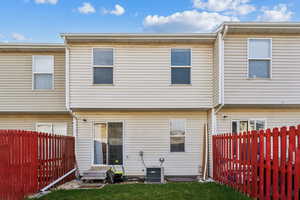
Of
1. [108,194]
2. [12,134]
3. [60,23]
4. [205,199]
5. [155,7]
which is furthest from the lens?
[60,23]

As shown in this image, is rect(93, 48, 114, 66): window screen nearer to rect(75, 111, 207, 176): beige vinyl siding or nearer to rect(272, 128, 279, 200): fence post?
rect(75, 111, 207, 176): beige vinyl siding

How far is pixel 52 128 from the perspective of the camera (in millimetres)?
9742

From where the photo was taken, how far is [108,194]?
620cm

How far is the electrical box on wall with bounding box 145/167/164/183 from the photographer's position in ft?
26.1

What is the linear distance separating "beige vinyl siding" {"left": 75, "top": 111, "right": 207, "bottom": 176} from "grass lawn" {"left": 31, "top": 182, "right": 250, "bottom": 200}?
178 centimetres

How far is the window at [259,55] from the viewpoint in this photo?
26.8ft

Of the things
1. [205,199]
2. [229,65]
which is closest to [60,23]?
Result: [229,65]

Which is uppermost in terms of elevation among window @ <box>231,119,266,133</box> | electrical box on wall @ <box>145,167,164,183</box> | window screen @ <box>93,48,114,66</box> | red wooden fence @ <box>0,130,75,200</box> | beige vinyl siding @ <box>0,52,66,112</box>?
window screen @ <box>93,48,114,66</box>

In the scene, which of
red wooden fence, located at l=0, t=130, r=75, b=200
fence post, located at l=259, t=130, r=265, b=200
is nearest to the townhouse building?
red wooden fence, located at l=0, t=130, r=75, b=200

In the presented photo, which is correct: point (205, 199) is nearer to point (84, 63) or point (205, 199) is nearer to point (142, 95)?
point (142, 95)

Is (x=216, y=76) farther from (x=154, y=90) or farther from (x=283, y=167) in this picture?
(x=283, y=167)

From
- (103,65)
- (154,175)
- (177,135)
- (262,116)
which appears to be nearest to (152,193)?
(154,175)

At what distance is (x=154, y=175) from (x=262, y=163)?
395 cm

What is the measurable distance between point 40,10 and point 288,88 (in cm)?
1778
